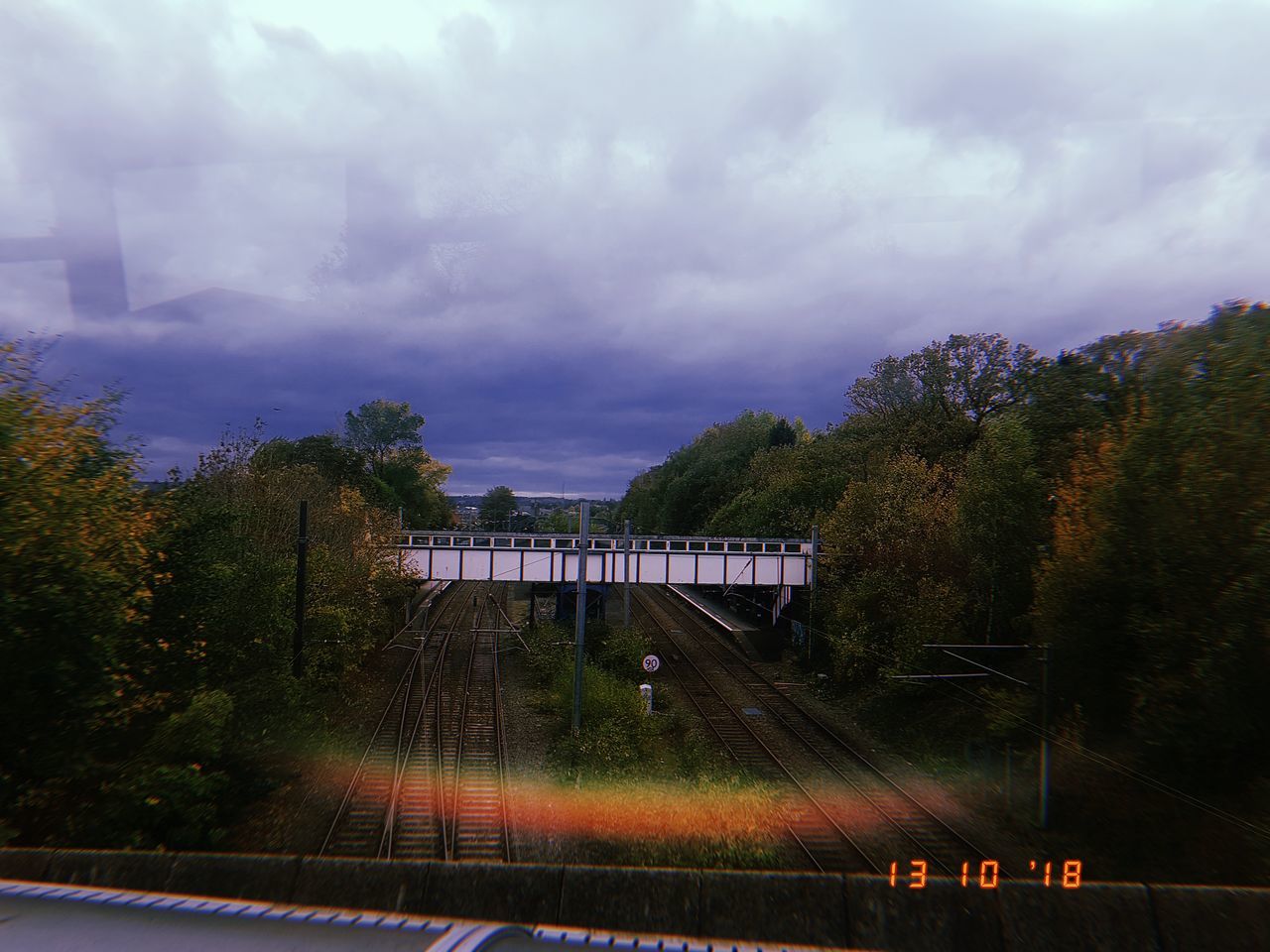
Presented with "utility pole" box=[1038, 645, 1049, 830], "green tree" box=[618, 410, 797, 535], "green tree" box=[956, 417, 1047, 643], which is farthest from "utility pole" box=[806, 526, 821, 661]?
"green tree" box=[618, 410, 797, 535]

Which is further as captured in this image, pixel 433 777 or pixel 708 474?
pixel 708 474

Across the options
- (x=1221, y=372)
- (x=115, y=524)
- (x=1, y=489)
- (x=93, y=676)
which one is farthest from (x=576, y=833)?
(x=1221, y=372)

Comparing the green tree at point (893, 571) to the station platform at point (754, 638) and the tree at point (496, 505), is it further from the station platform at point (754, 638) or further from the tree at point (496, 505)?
the tree at point (496, 505)

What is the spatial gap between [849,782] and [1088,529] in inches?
277

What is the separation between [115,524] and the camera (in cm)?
826

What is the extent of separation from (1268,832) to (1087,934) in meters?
7.37

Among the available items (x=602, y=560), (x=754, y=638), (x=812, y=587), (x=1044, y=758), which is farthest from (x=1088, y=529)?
(x=754, y=638)

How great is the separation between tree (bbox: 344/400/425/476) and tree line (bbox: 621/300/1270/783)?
37017mm

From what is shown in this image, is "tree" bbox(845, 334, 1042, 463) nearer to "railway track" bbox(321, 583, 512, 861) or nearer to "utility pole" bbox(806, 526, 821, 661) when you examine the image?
"utility pole" bbox(806, 526, 821, 661)

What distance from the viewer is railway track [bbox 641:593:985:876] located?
11602mm

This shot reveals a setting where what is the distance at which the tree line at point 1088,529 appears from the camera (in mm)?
9133

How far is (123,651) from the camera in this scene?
9305 millimetres

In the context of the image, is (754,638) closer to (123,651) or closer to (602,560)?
(602,560)

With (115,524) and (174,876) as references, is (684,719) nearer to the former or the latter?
(115,524)
